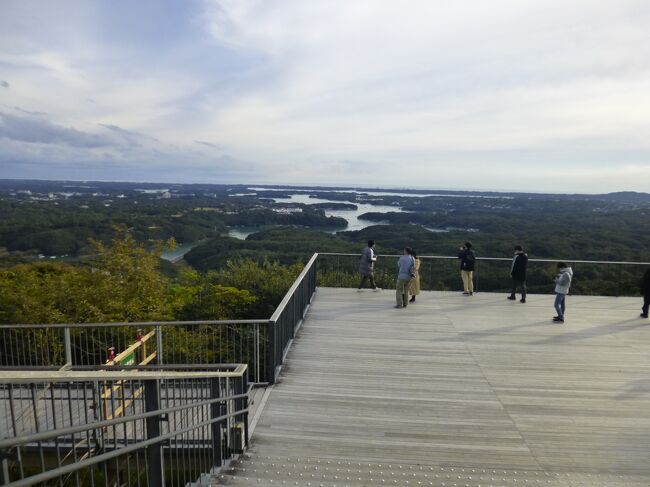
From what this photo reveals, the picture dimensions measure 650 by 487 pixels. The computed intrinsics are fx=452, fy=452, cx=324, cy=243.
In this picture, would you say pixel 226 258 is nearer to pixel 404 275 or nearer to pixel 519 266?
pixel 404 275

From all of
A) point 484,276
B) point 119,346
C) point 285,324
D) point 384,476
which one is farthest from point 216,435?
point 484,276

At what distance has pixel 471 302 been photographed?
1142cm

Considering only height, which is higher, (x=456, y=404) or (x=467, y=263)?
(x=467, y=263)

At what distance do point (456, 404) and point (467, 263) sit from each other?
20.9 feet

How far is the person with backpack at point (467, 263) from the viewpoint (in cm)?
1163

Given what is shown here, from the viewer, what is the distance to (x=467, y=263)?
38.5 ft

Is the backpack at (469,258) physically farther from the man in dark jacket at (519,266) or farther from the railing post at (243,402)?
the railing post at (243,402)

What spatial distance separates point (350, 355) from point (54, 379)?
17.4ft

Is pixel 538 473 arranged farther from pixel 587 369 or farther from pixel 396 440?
pixel 587 369

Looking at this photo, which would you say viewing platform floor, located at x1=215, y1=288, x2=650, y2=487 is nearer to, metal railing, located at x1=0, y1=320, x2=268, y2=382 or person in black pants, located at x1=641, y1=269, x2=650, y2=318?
person in black pants, located at x1=641, y1=269, x2=650, y2=318

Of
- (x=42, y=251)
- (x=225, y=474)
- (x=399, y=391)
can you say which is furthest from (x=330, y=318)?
(x=42, y=251)

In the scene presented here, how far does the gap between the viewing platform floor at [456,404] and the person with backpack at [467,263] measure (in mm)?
2041

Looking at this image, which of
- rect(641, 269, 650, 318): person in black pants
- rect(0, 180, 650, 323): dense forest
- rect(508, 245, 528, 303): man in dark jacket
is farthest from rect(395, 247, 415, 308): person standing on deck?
rect(641, 269, 650, 318): person in black pants

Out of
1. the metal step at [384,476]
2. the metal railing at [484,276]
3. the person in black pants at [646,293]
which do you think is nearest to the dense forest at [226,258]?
the metal railing at [484,276]
